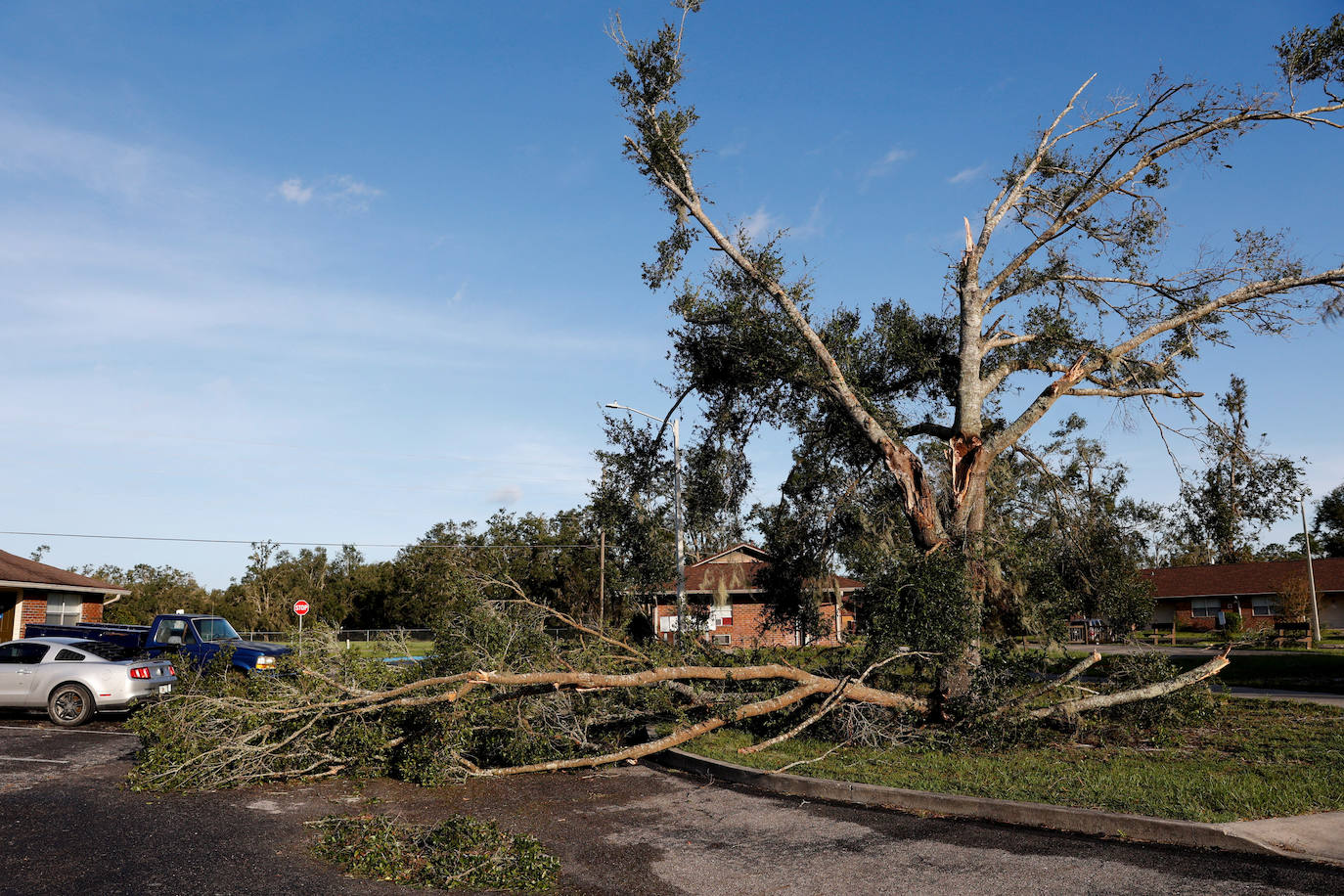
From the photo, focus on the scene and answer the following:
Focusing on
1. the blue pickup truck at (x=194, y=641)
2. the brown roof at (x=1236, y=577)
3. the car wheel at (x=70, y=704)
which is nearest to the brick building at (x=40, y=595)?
the blue pickup truck at (x=194, y=641)

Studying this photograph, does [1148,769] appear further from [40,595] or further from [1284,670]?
[40,595]

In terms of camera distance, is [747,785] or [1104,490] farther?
[1104,490]

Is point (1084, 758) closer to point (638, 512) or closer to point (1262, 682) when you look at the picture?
point (638, 512)

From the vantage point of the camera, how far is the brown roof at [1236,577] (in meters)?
47.0

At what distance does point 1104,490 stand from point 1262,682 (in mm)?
6572

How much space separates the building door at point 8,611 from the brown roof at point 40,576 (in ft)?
2.58

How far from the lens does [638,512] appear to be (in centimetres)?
1828

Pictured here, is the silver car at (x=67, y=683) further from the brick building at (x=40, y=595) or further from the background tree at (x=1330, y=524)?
the background tree at (x=1330, y=524)

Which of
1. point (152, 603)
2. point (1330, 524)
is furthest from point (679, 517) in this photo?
point (1330, 524)

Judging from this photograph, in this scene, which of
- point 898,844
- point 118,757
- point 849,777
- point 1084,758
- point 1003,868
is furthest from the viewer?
point 118,757

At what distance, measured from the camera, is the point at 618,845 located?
714 centimetres

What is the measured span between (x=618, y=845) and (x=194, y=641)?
13547 mm

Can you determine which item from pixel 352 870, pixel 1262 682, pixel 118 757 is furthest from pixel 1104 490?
pixel 118 757

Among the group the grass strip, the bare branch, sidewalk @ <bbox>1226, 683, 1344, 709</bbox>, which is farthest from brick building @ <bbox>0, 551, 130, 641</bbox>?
sidewalk @ <bbox>1226, 683, 1344, 709</bbox>
